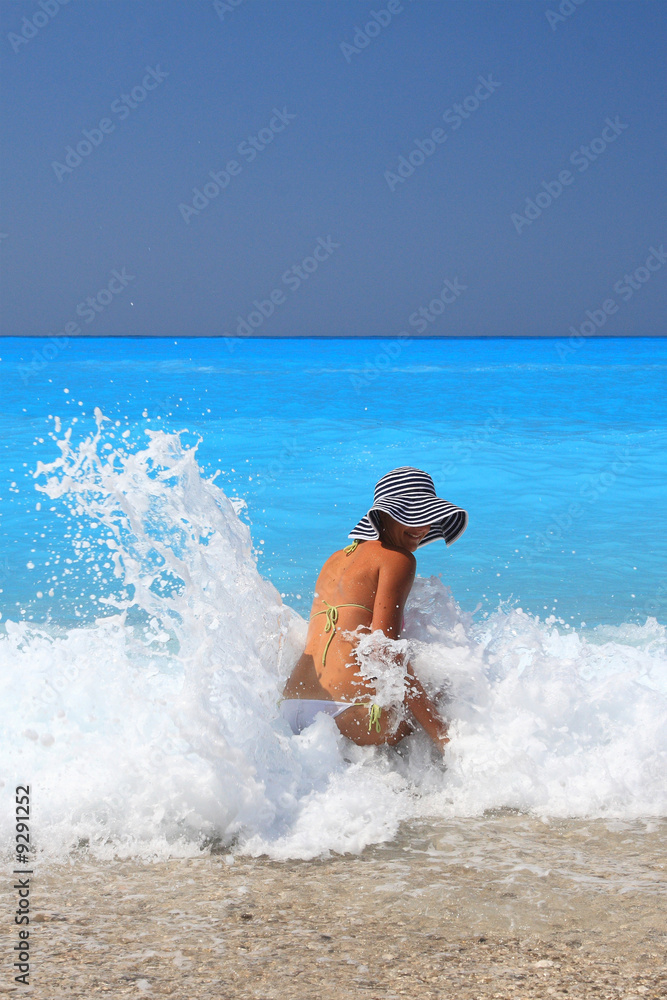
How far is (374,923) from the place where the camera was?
2.42 meters

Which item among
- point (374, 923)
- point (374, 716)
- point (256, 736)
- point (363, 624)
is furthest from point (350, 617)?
point (374, 923)

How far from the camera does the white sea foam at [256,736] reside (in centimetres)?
299

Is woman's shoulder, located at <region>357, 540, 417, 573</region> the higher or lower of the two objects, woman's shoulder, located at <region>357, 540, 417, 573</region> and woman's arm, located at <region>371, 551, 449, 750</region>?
the higher

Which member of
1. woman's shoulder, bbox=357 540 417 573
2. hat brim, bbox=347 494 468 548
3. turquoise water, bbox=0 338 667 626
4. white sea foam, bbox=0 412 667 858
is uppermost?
turquoise water, bbox=0 338 667 626

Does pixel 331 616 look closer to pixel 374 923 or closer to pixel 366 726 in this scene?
pixel 366 726

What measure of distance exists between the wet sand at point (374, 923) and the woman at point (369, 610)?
0.46 metres

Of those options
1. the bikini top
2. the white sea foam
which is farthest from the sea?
the bikini top

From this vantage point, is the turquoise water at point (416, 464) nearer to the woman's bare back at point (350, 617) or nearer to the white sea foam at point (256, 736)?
the white sea foam at point (256, 736)

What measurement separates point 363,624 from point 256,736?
1.78 feet

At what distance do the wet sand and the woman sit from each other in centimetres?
46

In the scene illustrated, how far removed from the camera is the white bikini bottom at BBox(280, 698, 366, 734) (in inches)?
131

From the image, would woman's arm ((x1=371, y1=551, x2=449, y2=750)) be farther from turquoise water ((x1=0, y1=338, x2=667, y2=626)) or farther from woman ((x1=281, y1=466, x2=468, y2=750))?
turquoise water ((x1=0, y1=338, x2=667, y2=626))

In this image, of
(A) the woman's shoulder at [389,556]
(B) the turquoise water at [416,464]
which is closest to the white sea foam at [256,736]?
(A) the woman's shoulder at [389,556]

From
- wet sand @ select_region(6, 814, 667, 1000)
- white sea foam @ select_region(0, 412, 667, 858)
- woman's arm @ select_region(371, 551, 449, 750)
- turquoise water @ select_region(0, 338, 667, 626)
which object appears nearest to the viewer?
wet sand @ select_region(6, 814, 667, 1000)
